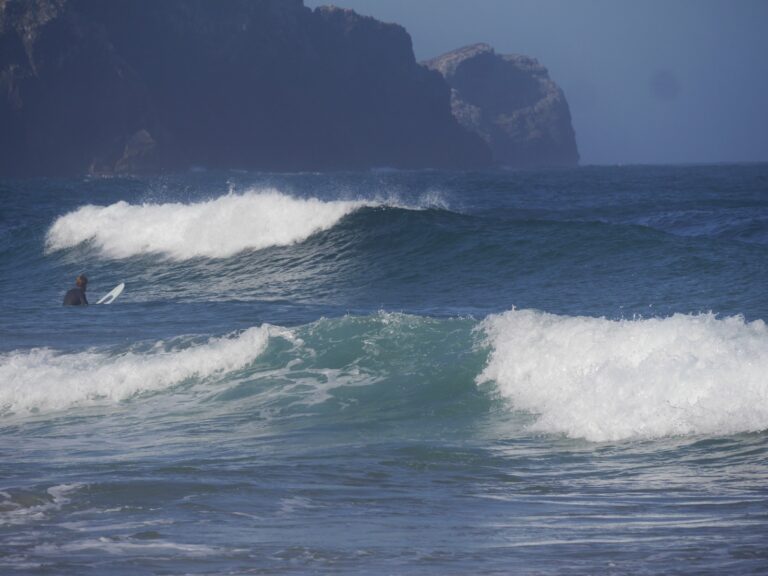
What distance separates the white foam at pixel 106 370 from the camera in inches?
455

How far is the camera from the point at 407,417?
406 inches

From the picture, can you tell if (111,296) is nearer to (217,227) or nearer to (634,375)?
(217,227)

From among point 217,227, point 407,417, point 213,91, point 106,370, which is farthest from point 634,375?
point 213,91

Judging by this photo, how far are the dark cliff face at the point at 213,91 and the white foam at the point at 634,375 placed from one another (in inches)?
4339

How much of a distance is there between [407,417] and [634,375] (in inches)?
84.6

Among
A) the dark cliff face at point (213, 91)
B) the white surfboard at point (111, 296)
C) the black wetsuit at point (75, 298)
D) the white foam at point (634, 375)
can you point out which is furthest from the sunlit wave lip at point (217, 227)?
the dark cliff face at point (213, 91)

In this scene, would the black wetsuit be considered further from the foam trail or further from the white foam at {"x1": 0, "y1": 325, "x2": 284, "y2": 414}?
the foam trail

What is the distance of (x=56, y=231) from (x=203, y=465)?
81.3 ft

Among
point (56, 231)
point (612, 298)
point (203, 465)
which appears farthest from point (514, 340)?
point (56, 231)

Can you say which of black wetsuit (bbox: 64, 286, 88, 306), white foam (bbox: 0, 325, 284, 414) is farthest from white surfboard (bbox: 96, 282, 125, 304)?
white foam (bbox: 0, 325, 284, 414)

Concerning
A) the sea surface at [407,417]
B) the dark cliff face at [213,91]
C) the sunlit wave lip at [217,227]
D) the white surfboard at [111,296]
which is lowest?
the sea surface at [407,417]

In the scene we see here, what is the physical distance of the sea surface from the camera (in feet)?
19.5

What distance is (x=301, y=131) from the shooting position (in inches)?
5743

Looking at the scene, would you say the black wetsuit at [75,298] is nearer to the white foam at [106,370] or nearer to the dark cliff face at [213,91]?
the white foam at [106,370]
